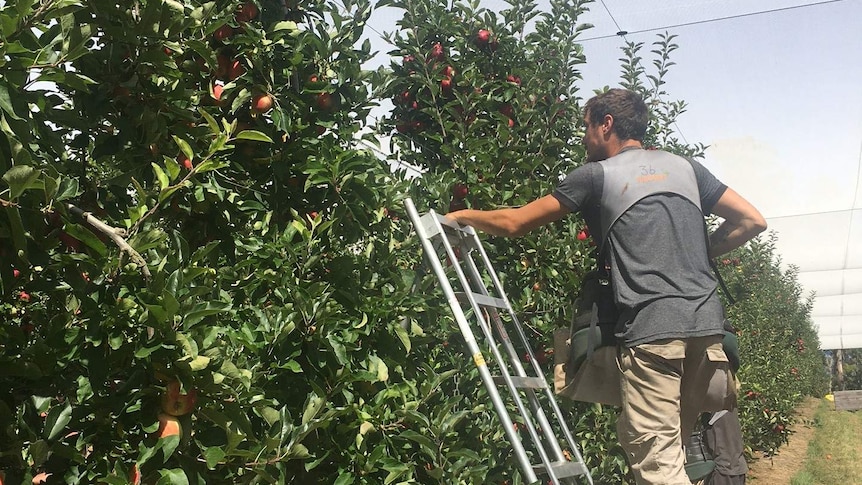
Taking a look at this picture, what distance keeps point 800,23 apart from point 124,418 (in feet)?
34.6

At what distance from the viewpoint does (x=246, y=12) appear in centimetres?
206

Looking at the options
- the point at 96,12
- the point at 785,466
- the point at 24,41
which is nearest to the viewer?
the point at 24,41

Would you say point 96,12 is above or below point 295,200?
above

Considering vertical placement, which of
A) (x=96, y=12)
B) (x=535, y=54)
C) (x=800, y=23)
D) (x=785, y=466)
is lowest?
(x=785, y=466)

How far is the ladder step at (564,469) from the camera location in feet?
8.14

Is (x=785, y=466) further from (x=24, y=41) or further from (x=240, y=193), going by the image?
(x=24, y=41)

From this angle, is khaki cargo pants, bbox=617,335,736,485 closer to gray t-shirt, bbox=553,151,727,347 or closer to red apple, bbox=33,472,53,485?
gray t-shirt, bbox=553,151,727,347

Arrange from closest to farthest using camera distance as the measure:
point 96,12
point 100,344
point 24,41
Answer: point 24,41 → point 100,344 → point 96,12

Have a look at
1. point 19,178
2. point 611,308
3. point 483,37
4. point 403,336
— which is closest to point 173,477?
point 19,178

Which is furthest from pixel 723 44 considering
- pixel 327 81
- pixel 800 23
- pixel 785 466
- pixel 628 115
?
pixel 327 81

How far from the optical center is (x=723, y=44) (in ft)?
33.6

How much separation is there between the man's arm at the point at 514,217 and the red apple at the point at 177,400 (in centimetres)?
139

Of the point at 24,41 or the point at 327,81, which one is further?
the point at 327,81

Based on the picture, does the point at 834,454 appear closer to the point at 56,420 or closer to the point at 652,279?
the point at 652,279
